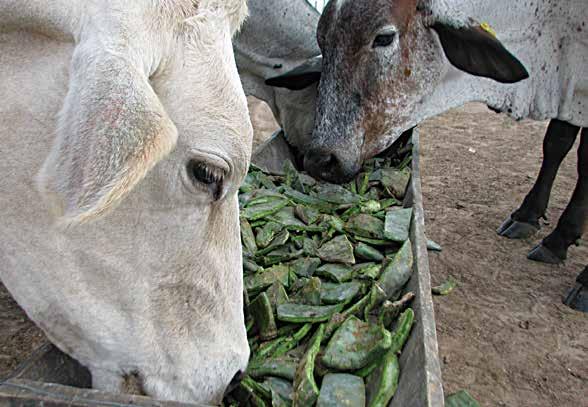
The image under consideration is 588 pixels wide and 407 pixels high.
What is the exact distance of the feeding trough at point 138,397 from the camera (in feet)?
3.81

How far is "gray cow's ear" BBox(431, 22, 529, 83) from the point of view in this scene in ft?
10.5

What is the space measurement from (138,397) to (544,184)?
10.9 feet

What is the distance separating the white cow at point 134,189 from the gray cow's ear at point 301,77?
2.17 m

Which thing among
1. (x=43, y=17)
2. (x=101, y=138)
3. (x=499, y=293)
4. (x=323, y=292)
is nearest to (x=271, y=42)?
(x=499, y=293)

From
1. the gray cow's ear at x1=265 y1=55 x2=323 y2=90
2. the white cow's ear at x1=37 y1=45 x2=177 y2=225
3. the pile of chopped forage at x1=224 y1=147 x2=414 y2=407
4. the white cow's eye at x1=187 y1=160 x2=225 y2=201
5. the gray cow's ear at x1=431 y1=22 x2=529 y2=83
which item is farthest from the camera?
the gray cow's ear at x1=265 y1=55 x2=323 y2=90

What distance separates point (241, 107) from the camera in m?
1.40

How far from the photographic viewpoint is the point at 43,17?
129 centimetres

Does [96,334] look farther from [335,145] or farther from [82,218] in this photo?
[335,145]

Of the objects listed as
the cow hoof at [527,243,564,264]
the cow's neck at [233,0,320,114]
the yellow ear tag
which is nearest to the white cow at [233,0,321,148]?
the cow's neck at [233,0,320,114]

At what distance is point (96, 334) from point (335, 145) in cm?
209

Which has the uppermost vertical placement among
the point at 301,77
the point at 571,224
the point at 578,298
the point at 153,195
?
the point at 153,195

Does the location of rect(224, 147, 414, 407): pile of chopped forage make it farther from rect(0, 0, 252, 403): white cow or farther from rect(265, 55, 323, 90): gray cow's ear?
rect(265, 55, 323, 90): gray cow's ear

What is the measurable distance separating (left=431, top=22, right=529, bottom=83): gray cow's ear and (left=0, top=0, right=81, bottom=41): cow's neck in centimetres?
251

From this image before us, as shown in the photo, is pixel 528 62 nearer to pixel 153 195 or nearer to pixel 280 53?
pixel 280 53
